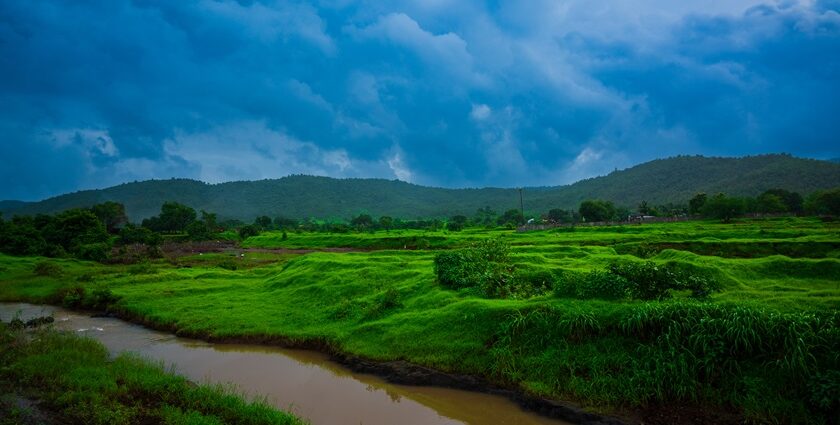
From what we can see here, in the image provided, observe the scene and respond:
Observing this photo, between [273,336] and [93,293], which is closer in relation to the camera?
[273,336]

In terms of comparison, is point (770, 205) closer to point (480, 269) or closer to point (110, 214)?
point (480, 269)

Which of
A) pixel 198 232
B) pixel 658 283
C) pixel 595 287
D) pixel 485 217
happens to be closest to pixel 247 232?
pixel 198 232

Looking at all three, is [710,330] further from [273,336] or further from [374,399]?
[273,336]

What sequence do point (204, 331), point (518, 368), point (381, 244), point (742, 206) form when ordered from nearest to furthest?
point (518, 368) → point (204, 331) → point (381, 244) → point (742, 206)

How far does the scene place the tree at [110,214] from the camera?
281 feet

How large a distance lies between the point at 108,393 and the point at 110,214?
93.7 m

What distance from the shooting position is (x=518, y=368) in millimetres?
11742

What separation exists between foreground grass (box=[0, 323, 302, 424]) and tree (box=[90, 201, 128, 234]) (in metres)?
85.7

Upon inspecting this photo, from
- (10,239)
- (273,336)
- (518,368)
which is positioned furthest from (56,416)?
(10,239)

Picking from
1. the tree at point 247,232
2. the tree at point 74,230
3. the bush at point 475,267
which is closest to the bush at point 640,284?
the bush at point 475,267

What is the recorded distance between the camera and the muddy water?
35.8 ft

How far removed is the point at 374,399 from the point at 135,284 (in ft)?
78.3

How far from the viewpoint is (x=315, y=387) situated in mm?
13039

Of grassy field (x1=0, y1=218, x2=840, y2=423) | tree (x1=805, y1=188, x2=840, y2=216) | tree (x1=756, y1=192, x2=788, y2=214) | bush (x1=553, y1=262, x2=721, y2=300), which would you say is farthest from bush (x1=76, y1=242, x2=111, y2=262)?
tree (x1=756, y1=192, x2=788, y2=214)
